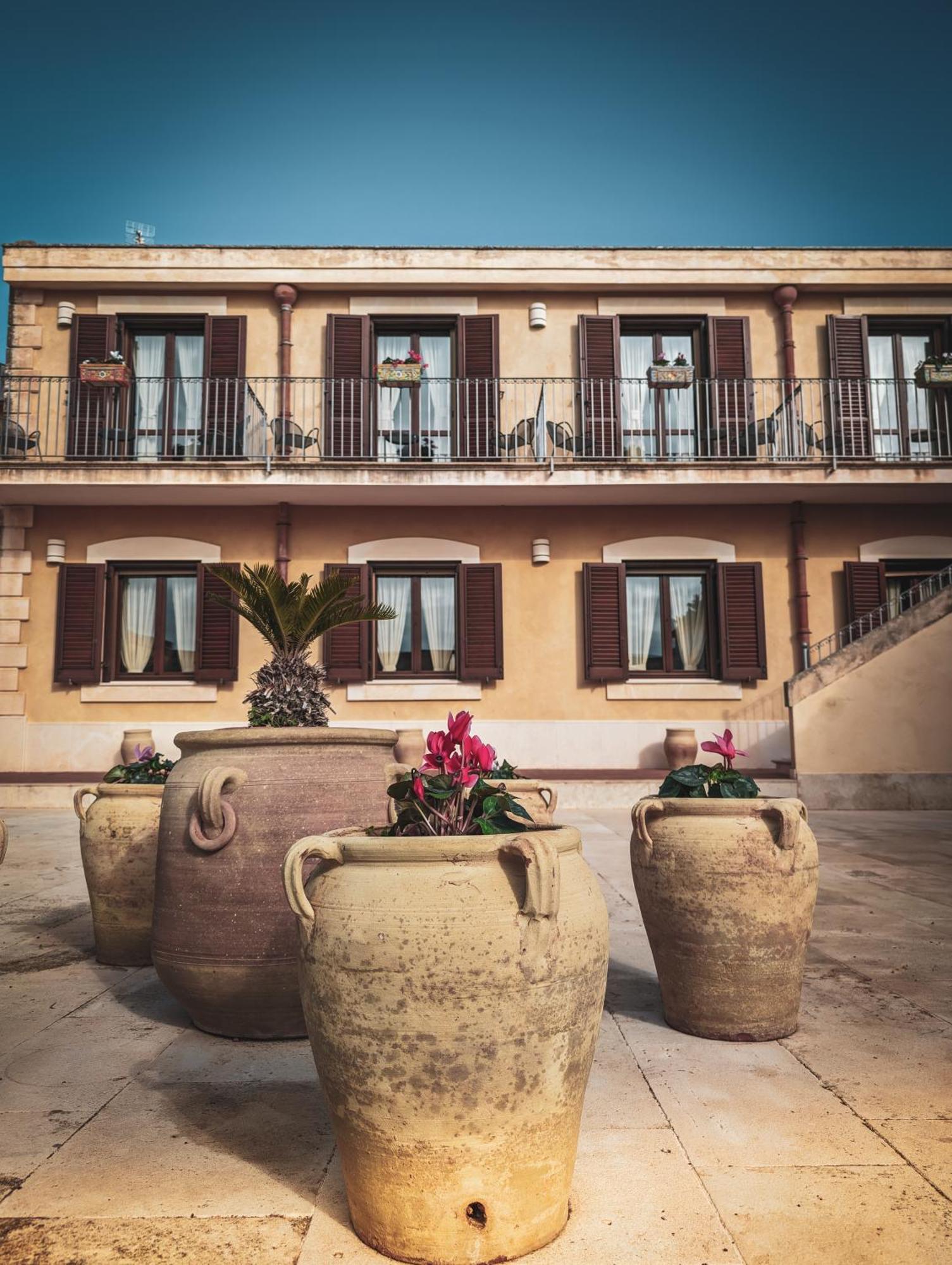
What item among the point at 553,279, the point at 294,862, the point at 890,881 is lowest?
the point at 890,881

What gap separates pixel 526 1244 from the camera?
1743mm

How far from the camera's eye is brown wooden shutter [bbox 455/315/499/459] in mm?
11422

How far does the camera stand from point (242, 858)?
2773mm

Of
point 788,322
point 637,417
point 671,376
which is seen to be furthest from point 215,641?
point 788,322

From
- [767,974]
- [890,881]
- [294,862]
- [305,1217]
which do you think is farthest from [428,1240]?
[890,881]

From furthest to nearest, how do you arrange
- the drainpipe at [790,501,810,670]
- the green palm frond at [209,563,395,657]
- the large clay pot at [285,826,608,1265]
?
1. the drainpipe at [790,501,810,670]
2. the green palm frond at [209,563,395,657]
3. the large clay pot at [285,826,608,1265]

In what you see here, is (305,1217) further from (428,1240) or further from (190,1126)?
(190,1126)

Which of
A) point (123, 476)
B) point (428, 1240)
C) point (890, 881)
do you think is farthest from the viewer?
point (123, 476)

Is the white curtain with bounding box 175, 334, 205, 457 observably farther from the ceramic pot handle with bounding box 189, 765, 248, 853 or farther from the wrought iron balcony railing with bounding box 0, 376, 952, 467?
the ceramic pot handle with bounding box 189, 765, 248, 853

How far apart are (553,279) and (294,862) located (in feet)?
36.0

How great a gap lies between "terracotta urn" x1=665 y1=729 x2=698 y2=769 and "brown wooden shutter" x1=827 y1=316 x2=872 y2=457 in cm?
419

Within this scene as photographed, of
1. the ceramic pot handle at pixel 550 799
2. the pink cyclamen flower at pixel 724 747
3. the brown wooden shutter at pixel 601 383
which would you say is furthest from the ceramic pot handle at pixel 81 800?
the brown wooden shutter at pixel 601 383

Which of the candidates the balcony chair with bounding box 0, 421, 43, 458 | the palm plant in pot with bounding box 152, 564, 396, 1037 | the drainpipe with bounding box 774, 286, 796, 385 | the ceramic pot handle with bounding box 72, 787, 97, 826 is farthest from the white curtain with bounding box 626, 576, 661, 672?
the palm plant in pot with bounding box 152, 564, 396, 1037

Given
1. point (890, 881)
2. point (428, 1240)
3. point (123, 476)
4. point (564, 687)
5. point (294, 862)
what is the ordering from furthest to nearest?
point (564, 687) < point (123, 476) < point (890, 881) < point (294, 862) < point (428, 1240)
